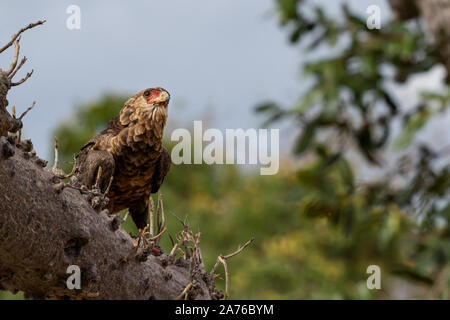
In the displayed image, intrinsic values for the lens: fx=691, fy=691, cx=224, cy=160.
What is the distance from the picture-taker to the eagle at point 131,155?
10.1 feet

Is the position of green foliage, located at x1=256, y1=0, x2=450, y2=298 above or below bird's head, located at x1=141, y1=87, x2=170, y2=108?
above

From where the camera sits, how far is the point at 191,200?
1014 inches

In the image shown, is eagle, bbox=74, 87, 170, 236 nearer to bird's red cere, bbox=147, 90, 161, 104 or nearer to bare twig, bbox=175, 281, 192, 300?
bird's red cere, bbox=147, 90, 161, 104

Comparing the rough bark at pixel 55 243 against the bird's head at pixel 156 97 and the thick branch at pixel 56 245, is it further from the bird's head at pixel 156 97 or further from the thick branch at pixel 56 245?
the bird's head at pixel 156 97

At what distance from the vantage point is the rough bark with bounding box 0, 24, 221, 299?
245 centimetres

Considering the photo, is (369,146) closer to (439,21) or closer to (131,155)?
(439,21)

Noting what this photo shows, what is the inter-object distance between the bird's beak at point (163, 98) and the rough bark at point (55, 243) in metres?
0.51

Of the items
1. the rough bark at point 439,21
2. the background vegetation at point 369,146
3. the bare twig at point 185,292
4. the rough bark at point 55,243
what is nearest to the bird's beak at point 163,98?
the rough bark at point 55,243

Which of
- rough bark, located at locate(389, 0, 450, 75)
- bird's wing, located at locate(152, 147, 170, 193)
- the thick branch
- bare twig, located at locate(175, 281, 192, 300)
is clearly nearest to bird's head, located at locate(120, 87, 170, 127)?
bird's wing, located at locate(152, 147, 170, 193)

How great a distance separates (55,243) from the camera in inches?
103
